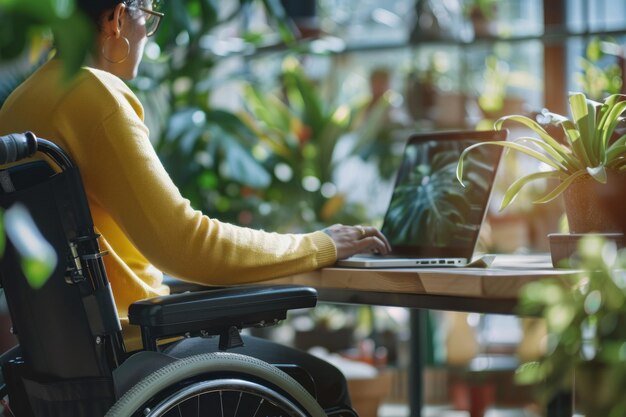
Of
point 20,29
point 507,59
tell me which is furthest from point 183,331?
point 507,59

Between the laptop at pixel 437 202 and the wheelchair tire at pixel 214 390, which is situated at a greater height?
the laptop at pixel 437 202

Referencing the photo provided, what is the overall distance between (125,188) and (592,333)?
2.24ft

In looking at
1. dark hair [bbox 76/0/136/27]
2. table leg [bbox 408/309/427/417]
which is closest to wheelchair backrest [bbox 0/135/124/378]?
dark hair [bbox 76/0/136/27]

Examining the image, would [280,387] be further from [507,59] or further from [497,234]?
[507,59]

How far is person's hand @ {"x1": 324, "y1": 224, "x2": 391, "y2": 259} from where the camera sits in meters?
→ 1.59

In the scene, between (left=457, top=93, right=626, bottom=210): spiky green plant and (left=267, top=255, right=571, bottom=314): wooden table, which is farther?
(left=457, top=93, right=626, bottom=210): spiky green plant

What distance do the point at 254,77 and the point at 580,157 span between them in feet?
7.65

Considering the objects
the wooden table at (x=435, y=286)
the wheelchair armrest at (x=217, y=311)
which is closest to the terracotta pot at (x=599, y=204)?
the wooden table at (x=435, y=286)

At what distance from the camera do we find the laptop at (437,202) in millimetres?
1670

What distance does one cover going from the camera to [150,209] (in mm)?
1310

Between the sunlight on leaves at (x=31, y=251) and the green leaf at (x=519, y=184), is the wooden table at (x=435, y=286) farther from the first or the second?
the sunlight on leaves at (x=31, y=251)

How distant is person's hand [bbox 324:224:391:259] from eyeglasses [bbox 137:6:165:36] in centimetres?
46

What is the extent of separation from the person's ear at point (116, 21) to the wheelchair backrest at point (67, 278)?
32cm

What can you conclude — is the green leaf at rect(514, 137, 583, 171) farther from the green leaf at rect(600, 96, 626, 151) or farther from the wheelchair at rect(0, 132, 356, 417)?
the wheelchair at rect(0, 132, 356, 417)
